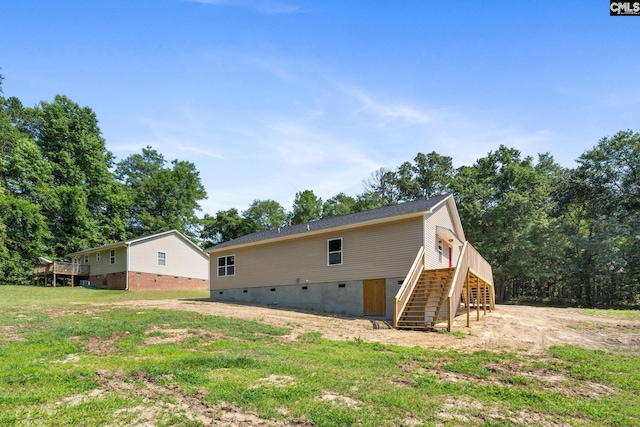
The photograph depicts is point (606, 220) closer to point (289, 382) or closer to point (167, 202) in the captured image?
point (289, 382)

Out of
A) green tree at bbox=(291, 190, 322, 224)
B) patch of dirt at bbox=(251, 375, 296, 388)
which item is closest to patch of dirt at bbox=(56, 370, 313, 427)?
patch of dirt at bbox=(251, 375, 296, 388)

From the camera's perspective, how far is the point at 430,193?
148 ft

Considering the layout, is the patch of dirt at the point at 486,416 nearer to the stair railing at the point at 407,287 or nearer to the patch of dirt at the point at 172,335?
the patch of dirt at the point at 172,335

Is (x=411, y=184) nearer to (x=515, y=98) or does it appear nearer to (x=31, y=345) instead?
(x=515, y=98)

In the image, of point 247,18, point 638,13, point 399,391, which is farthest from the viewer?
point 247,18

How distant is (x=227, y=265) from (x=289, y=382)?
689 inches

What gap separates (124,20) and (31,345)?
1014 centimetres

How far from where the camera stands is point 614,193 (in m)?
31.0

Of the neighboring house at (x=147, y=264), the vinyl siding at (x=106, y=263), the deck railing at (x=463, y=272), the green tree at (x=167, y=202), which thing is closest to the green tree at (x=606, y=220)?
the deck railing at (x=463, y=272)

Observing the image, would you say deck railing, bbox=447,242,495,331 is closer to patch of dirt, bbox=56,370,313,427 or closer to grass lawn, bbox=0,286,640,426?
grass lawn, bbox=0,286,640,426

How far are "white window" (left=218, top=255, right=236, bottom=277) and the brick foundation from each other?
459 inches

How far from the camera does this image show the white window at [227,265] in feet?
71.9

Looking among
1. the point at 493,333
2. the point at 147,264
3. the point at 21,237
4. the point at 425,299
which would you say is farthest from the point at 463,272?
the point at 21,237

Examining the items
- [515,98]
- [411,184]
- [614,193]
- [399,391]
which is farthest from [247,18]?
[411,184]
